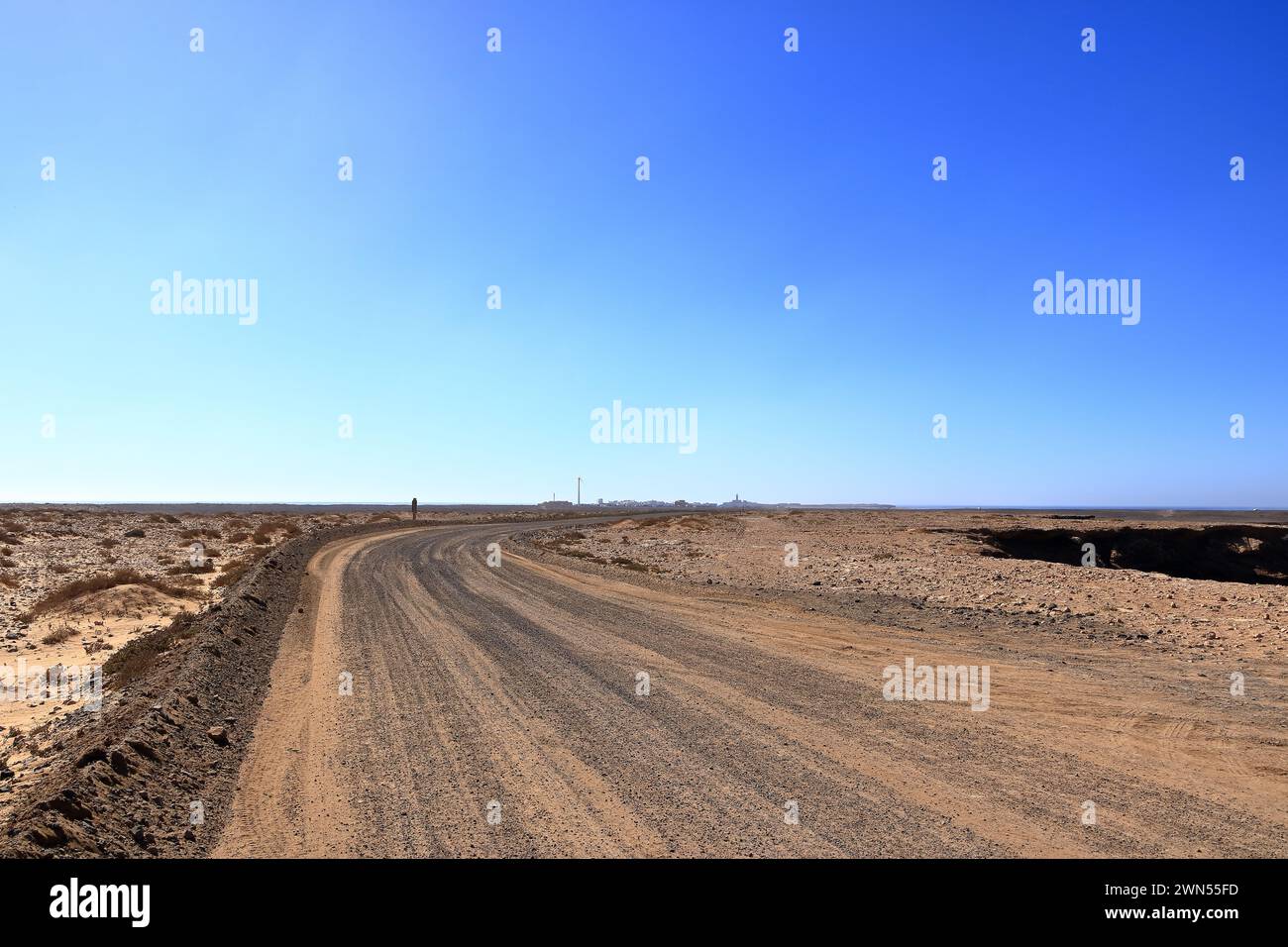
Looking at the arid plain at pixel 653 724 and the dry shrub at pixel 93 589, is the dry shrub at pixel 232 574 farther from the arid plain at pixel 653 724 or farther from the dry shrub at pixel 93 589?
the arid plain at pixel 653 724

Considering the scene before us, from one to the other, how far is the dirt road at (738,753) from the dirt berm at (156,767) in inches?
13.8

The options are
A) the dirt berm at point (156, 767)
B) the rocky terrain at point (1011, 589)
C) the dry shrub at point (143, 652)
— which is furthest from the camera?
the rocky terrain at point (1011, 589)

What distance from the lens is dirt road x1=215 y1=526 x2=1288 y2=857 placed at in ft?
19.1

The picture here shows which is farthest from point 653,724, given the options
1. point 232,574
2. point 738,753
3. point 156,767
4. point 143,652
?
point 232,574

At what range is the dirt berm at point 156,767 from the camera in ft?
18.3

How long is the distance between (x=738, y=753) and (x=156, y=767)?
6286 mm

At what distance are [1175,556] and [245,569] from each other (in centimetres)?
5562

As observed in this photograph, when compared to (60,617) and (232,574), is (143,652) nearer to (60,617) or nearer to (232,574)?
(60,617)

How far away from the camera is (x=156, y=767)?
7172 mm

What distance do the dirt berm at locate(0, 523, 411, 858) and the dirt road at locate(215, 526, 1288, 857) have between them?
350 millimetres

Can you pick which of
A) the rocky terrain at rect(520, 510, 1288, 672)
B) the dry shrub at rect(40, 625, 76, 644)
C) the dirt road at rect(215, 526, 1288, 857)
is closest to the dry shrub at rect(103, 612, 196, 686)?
the dry shrub at rect(40, 625, 76, 644)

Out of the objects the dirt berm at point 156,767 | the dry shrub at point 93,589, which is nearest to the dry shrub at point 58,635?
the dry shrub at point 93,589

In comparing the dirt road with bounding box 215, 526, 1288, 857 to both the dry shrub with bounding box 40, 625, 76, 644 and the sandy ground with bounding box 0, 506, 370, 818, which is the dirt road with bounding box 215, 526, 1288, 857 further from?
the dry shrub with bounding box 40, 625, 76, 644
